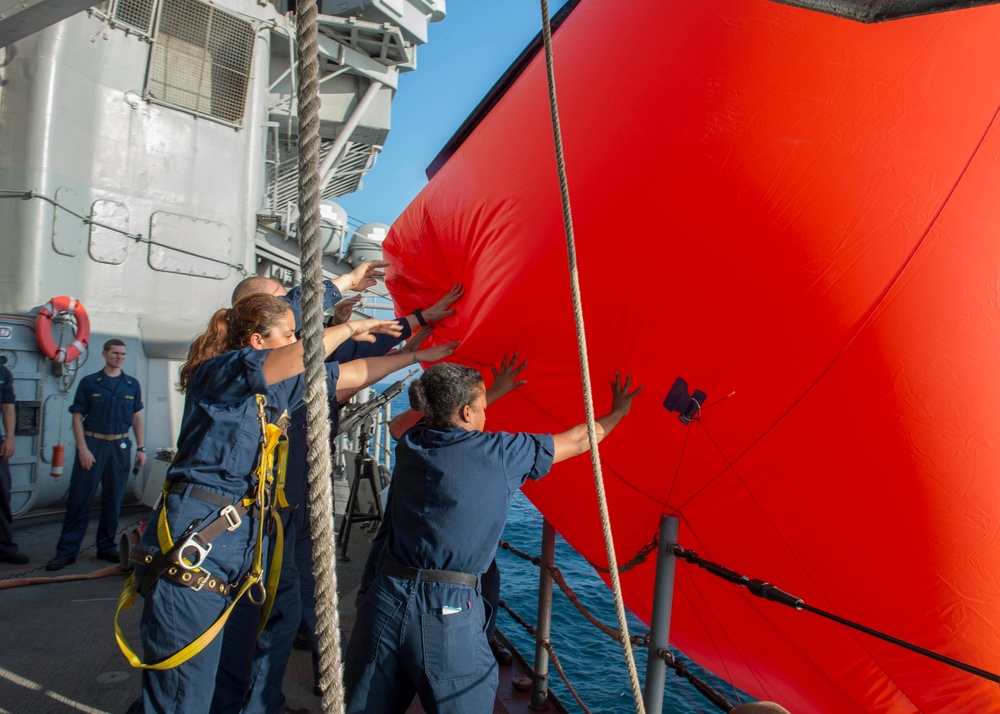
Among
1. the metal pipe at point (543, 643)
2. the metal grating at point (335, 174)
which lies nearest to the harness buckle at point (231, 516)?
the metal pipe at point (543, 643)

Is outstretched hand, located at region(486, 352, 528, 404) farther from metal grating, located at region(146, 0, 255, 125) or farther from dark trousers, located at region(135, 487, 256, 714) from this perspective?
metal grating, located at region(146, 0, 255, 125)

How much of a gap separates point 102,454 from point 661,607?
4620mm

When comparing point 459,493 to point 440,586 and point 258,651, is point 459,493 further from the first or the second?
point 258,651

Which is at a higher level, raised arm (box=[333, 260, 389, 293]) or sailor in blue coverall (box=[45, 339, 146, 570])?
raised arm (box=[333, 260, 389, 293])

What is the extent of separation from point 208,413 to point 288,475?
2.60ft

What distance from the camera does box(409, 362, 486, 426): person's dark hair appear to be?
2.29 metres

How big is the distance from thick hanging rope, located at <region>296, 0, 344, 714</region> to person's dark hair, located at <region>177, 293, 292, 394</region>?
1.39m

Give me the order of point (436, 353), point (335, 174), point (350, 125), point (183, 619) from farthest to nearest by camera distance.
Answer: point (335, 174)
point (350, 125)
point (436, 353)
point (183, 619)

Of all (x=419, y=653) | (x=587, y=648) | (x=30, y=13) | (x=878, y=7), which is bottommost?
(x=587, y=648)

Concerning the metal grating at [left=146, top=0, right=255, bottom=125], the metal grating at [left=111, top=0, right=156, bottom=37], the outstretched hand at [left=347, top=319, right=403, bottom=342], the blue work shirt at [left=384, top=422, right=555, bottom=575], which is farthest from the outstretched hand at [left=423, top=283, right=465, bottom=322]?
the metal grating at [left=111, top=0, right=156, bottom=37]

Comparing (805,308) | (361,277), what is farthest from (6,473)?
(805,308)

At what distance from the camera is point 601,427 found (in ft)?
7.82

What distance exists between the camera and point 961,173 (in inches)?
87.6

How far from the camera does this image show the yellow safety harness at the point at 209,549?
218 cm
